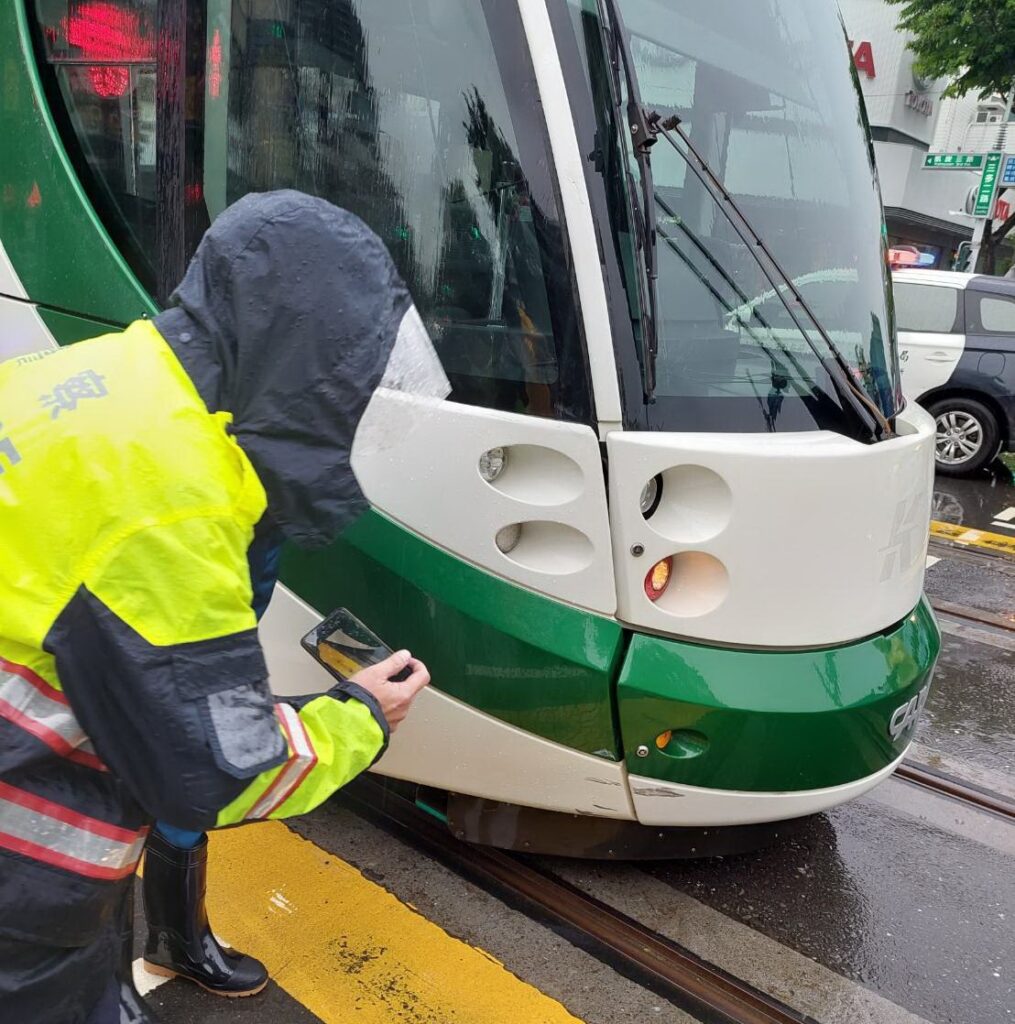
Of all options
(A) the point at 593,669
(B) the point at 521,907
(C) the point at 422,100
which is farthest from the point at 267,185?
(B) the point at 521,907

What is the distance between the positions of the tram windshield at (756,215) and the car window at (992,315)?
6.38 metres

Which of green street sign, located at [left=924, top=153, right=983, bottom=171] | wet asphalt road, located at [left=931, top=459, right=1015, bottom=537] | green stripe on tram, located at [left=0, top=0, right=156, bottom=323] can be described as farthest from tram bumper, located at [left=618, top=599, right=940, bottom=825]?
green street sign, located at [left=924, top=153, right=983, bottom=171]

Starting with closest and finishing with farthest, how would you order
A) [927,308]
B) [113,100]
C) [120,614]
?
[120,614]
[113,100]
[927,308]

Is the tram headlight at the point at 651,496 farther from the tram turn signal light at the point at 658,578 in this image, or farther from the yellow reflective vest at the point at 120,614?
the yellow reflective vest at the point at 120,614

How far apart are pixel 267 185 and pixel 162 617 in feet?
5.61

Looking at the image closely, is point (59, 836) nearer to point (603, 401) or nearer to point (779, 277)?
point (603, 401)

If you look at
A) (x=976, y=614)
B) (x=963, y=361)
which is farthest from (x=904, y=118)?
(x=976, y=614)

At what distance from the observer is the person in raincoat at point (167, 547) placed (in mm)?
1105

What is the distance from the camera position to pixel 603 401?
2131mm

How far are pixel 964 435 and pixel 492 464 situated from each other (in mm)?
7442

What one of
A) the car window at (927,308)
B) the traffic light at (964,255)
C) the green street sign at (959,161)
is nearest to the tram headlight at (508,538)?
the car window at (927,308)

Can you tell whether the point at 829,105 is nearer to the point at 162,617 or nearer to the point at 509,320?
the point at 509,320

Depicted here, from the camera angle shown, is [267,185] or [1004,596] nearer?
[267,185]

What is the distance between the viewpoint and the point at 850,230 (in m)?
2.63
